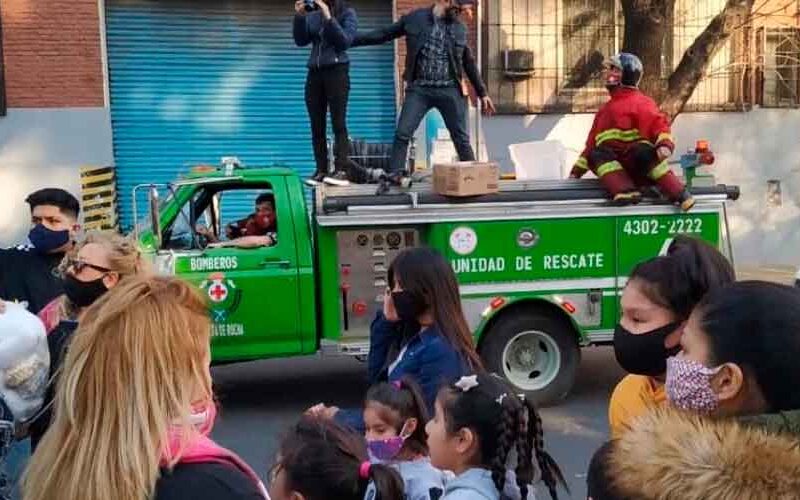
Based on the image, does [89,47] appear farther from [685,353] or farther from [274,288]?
[685,353]

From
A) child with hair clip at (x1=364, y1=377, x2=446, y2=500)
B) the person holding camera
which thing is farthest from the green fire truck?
child with hair clip at (x1=364, y1=377, x2=446, y2=500)

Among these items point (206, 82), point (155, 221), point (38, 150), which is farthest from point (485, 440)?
point (206, 82)

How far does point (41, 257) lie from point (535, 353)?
14.8 feet

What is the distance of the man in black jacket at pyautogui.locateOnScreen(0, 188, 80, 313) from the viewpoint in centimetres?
487

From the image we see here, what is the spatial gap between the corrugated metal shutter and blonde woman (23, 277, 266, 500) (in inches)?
516

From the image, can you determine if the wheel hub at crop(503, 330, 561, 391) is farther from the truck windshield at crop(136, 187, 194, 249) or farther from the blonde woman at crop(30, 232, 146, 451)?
the blonde woman at crop(30, 232, 146, 451)

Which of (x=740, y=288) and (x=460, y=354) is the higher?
(x=740, y=288)

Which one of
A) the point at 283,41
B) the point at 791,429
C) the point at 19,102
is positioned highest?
the point at 283,41

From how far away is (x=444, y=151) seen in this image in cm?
976

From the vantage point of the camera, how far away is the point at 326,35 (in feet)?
28.0

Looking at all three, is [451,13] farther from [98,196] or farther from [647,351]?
[98,196]

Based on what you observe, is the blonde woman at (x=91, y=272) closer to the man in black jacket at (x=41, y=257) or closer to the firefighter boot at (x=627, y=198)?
the man in black jacket at (x=41, y=257)

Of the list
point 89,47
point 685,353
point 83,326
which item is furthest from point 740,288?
point 89,47

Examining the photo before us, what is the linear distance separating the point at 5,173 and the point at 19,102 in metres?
1.03
